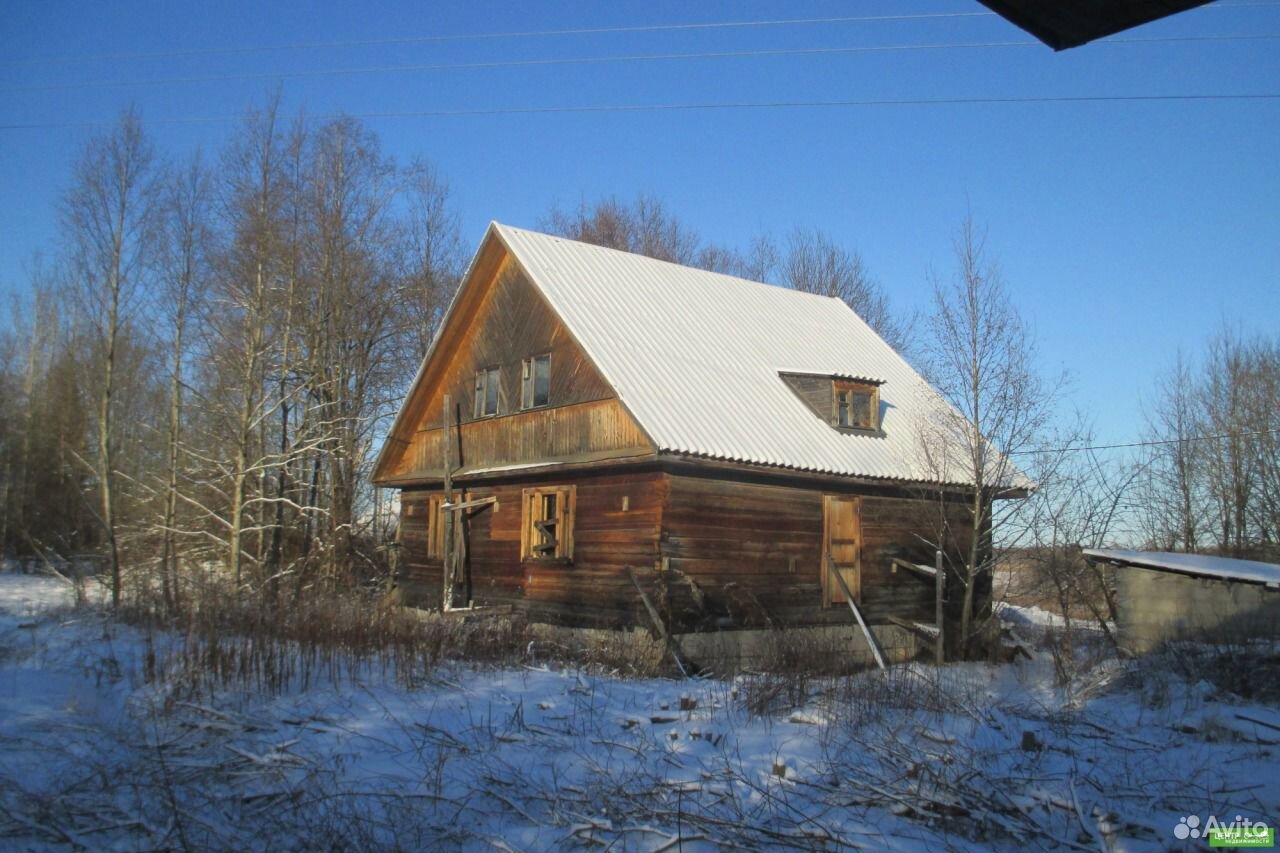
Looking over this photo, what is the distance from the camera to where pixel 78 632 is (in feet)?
35.0

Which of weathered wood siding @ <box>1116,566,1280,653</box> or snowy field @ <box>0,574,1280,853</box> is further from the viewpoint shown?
weathered wood siding @ <box>1116,566,1280,653</box>

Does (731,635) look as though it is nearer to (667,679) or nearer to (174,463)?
(667,679)

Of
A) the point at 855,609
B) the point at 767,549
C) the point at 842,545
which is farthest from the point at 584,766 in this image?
the point at 842,545

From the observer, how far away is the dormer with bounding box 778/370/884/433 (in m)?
18.4

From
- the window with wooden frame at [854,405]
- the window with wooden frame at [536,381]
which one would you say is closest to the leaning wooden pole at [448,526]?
the window with wooden frame at [536,381]

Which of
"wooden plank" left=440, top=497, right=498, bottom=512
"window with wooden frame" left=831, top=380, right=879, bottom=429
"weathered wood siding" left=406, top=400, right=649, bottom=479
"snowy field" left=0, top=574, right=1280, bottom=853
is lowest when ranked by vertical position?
"snowy field" left=0, top=574, right=1280, bottom=853

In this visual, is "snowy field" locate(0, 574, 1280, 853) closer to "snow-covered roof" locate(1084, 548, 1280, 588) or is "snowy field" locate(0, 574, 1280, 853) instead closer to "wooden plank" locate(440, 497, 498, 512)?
"snow-covered roof" locate(1084, 548, 1280, 588)

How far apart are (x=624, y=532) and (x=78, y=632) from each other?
310 inches

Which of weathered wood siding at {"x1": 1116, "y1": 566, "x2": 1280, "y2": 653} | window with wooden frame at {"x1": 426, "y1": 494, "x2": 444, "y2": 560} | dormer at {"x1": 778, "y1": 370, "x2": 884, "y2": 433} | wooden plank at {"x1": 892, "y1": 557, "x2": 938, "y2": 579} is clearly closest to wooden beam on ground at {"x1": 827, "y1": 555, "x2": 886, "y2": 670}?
wooden plank at {"x1": 892, "y1": 557, "x2": 938, "y2": 579}

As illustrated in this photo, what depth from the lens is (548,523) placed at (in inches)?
666

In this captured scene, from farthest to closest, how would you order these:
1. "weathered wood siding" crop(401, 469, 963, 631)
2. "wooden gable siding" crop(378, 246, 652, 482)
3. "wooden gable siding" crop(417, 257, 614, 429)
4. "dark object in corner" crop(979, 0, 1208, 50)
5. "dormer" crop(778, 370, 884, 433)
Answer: "dormer" crop(778, 370, 884, 433)
"wooden gable siding" crop(417, 257, 614, 429)
"wooden gable siding" crop(378, 246, 652, 482)
"weathered wood siding" crop(401, 469, 963, 631)
"dark object in corner" crop(979, 0, 1208, 50)

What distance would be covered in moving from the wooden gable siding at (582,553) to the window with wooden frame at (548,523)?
0.15 metres

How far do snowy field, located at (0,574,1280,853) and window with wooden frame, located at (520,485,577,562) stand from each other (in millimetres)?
6896

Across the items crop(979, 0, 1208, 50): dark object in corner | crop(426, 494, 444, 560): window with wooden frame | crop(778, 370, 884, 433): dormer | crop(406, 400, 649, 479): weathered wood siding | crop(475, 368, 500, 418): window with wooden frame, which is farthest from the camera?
crop(426, 494, 444, 560): window with wooden frame
